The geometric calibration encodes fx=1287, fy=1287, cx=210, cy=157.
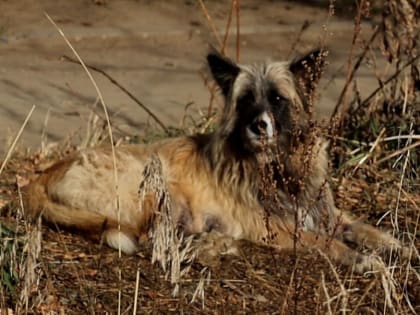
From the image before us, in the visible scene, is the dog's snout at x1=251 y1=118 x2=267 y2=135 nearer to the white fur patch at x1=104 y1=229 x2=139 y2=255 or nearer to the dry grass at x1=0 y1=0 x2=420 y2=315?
the dry grass at x1=0 y1=0 x2=420 y2=315

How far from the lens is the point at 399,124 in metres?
8.77

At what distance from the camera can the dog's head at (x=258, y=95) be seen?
24.0 ft

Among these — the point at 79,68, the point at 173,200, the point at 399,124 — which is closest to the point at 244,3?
the point at 79,68

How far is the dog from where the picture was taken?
732 cm

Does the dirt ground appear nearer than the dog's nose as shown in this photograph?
No

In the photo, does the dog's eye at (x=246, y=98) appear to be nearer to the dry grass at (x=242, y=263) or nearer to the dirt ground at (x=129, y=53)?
the dry grass at (x=242, y=263)

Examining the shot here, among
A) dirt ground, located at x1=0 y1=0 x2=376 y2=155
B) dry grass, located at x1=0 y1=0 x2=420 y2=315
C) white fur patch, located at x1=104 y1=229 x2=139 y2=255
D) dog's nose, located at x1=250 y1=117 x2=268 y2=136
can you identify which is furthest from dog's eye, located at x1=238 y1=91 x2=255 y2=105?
dirt ground, located at x1=0 y1=0 x2=376 y2=155

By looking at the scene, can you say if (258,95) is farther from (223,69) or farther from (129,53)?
(129,53)

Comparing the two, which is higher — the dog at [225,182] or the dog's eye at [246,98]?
the dog's eye at [246,98]

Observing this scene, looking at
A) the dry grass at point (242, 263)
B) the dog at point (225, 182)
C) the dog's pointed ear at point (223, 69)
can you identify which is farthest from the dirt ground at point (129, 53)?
the dog's pointed ear at point (223, 69)

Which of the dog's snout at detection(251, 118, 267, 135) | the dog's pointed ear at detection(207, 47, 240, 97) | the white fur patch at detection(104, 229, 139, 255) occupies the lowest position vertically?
the white fur patch at detection(104, 229, 139, 255)

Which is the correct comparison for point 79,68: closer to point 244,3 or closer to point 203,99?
point 203,99

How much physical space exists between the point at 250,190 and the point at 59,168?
1165 mm

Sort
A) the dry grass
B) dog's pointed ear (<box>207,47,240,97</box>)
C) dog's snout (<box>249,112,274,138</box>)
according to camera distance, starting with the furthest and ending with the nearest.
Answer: dog's pointed ear (<box>207,47,240,97</box>) → dog's snout (<box>249,112,274,138</box>) → the dry grass
